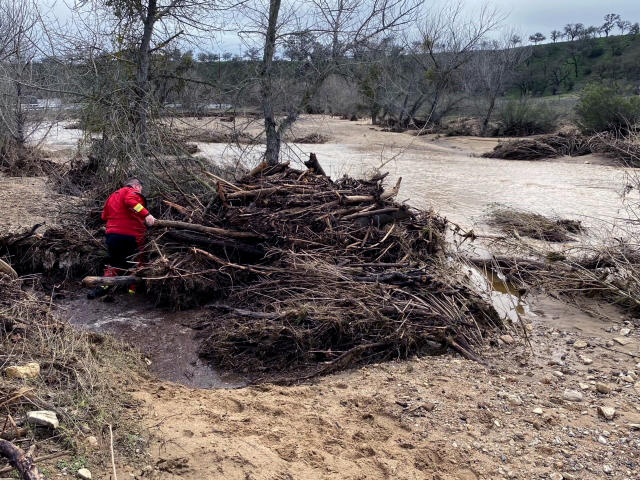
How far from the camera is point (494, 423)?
163 inches

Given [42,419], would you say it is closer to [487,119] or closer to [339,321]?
[339,321]

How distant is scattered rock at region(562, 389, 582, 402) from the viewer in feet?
15.1

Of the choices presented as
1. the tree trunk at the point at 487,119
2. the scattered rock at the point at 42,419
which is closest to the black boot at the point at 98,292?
the scattered rock at the point at 42,419

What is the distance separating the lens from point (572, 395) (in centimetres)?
464

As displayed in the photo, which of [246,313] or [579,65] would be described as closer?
[246,313]

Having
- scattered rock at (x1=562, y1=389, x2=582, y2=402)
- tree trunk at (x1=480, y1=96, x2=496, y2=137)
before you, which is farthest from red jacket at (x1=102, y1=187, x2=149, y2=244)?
tree trunk at (x1=480, y1=96, x2=496, y2=137)

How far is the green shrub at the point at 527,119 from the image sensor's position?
28969 millimetres

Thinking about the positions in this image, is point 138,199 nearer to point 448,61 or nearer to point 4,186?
point 4,186

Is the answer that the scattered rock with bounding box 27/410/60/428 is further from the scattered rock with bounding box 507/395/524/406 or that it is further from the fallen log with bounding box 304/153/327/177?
the fallen log with bounding box 304/153/327/177

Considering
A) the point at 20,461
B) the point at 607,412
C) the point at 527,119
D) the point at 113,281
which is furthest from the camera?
the point at 527,119

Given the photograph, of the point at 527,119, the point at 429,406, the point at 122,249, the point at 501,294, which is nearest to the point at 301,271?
the point at 429,406

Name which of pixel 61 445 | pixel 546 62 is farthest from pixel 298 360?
pixel 546 62

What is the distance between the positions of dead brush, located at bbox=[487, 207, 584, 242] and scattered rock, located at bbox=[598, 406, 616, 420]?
497cm

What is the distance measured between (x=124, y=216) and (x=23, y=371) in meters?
3.72
